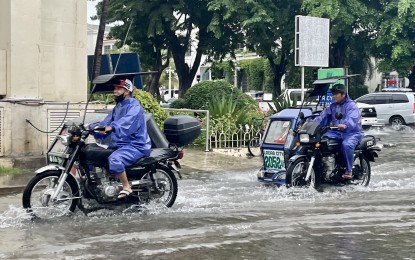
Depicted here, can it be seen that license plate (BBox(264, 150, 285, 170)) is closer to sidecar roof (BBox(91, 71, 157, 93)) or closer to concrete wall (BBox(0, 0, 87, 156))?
sidecar roof (BBox(91, 71, 157, 93))

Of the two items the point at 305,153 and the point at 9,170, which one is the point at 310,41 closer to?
the point at 305,153

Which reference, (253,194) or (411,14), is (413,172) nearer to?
(253,194)

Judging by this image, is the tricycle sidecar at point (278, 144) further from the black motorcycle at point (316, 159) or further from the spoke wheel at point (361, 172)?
the spoke wheel at point (361, 172)

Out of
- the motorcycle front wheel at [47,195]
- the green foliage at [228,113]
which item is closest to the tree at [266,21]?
the green foliage at [228,113]

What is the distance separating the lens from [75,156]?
8.01 meters

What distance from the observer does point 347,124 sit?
34.1 ft

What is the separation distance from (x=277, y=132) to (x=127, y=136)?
382cm

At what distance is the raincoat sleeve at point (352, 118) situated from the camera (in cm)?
1041

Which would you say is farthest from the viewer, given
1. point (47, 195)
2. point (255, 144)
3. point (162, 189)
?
point (255, 144)

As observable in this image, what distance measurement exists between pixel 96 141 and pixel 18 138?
4541mm

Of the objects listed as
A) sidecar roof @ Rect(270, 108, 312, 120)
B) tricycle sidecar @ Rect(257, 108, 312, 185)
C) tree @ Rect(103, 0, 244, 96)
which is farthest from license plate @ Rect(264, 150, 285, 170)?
tree @ Rect(103, 0, 244, 96)

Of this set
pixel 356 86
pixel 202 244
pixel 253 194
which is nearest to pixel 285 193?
pixel 253 194

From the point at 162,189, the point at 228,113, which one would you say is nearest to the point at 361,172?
the point at 162,189

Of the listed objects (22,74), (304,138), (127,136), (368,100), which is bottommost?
(304,138)
